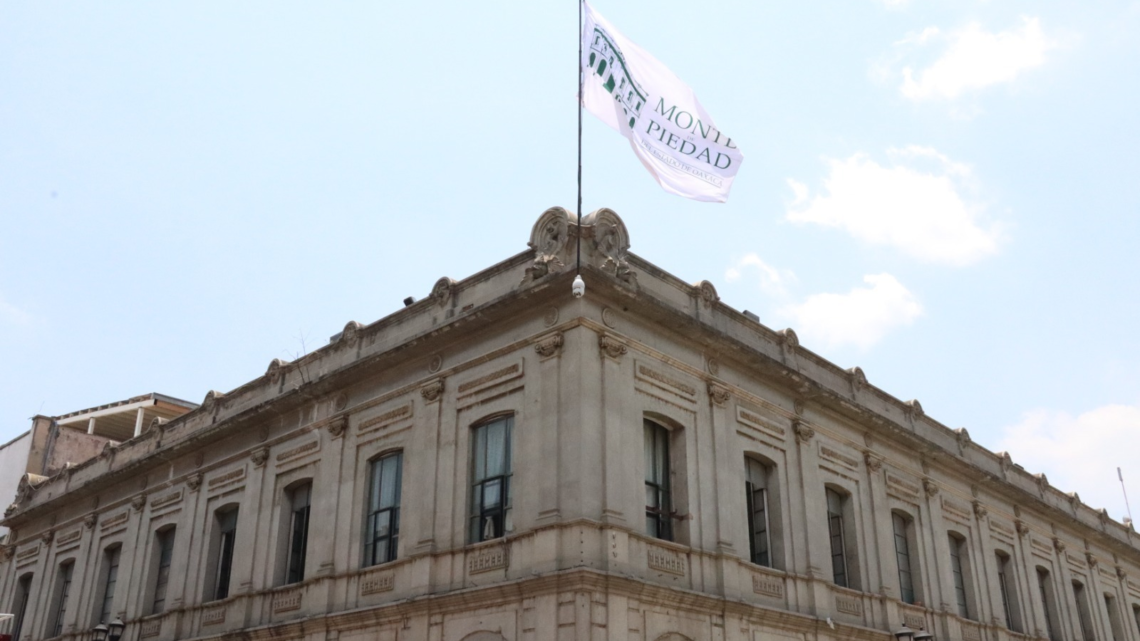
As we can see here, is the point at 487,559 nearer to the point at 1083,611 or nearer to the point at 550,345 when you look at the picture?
the point at 550,345

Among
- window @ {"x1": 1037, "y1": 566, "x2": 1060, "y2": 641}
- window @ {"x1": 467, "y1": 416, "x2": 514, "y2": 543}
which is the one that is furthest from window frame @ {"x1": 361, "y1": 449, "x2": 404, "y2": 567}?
window @ {"x1": 1037, "y1": 566, "x2": 1060, "y2": 641}

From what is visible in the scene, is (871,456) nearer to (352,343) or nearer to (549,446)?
(549,446)

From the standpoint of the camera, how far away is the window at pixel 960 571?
23953mm

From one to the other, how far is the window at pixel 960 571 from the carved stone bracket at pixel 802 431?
20.6 feet

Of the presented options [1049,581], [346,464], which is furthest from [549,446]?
[1049,581]

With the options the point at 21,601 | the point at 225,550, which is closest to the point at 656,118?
Answer: the point at 225,550

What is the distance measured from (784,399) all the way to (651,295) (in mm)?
4629

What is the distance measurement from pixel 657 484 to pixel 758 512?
10.2 feet

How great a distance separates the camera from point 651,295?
17281mm

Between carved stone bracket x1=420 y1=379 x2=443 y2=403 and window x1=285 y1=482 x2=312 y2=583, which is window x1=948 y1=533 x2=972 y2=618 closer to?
carved stone bracket x1=420 y1=379 x2=443 y2=403

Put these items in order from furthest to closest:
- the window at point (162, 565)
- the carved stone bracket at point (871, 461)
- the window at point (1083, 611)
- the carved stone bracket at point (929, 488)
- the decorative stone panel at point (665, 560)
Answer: the window at point (1083, 611)
the carved stone bracket at point (929, 488)
the window at point (162, 565)
the carved stone bracket at point (871, 461)
the decorative stone panel at point (665, 560)

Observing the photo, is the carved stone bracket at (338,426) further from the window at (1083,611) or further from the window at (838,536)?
the window at (1083,611)

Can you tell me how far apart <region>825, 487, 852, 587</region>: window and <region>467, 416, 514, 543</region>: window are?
7430 millimetres

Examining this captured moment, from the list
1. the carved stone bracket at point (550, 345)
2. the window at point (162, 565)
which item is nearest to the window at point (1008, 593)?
the carved stone bracket at point (550, 345)
